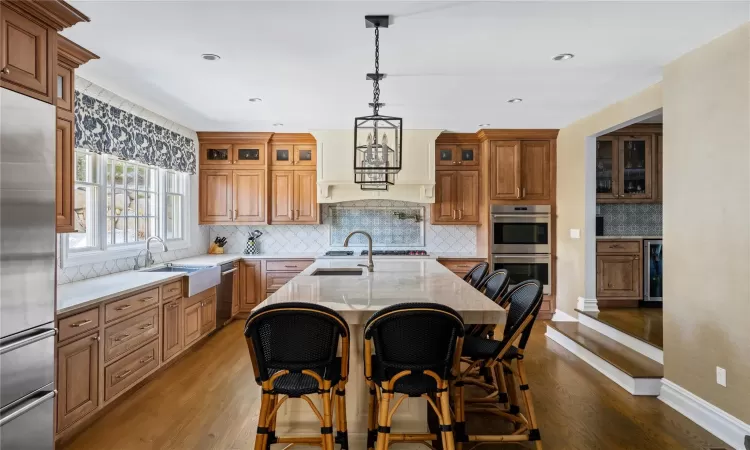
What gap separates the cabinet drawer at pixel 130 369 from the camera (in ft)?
9.80

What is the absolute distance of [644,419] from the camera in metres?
2.91

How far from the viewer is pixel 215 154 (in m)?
5.93

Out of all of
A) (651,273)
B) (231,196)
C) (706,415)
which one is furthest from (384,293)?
(651,273)

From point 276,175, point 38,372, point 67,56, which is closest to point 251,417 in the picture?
point 38,372

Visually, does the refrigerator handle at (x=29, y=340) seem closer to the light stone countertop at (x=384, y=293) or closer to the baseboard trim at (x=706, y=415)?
the light stone countertop at (x=384, y=293)

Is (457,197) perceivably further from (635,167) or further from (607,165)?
(635,167)

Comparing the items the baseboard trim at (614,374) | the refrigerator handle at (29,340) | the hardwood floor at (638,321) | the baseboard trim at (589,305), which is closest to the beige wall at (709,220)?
the baseboard trim at (614,374)

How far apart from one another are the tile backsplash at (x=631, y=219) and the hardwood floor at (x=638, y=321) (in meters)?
1.06

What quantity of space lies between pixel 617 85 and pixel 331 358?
343 cm

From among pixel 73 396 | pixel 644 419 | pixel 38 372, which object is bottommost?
pixel 644 419

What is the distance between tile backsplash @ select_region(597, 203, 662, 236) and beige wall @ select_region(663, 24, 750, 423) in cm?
272

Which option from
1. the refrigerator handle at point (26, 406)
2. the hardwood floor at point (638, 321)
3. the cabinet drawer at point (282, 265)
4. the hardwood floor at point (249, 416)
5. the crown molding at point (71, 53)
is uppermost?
the crown molding at point (71, 53)

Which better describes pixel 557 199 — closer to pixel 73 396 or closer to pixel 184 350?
pixel 184 350

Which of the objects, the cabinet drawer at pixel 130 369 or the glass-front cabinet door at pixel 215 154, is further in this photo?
the glass-front cabinet door at pixel 215 154
